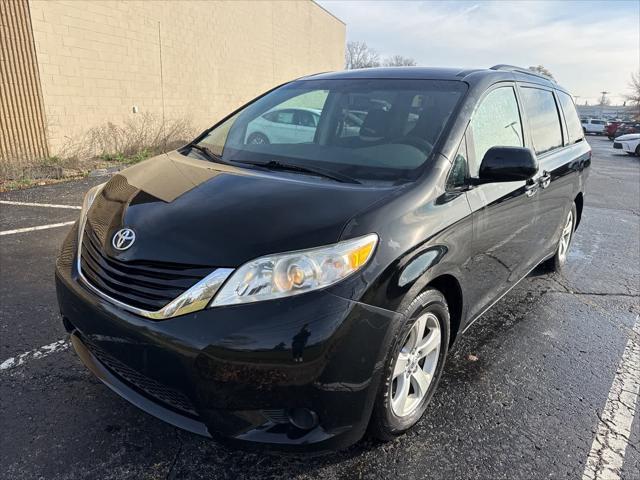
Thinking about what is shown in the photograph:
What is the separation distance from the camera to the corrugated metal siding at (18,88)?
857 cm

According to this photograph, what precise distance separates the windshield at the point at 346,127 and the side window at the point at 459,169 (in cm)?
15

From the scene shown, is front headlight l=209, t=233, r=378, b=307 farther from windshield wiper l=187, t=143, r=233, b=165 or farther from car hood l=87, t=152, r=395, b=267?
windshield wiper l=187, t=143, r=233, b=165

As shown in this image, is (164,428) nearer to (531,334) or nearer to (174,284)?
(174,284)

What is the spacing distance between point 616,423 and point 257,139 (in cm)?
267

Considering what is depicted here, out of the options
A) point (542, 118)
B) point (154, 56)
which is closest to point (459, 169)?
point (542, 118)

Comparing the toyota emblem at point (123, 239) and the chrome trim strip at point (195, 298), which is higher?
the toyota emblem at point (123, 239)

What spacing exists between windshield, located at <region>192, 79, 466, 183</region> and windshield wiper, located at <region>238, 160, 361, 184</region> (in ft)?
0.08

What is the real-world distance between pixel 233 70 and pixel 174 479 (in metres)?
16.5

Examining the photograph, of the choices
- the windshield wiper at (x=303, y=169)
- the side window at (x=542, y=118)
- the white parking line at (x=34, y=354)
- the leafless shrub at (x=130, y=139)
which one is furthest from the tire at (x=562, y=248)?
the leafless shrub at (x=130, y=139)

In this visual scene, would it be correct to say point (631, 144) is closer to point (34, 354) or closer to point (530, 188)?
point (530, 188)

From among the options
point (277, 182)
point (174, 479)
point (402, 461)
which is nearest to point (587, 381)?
point (402, 461)

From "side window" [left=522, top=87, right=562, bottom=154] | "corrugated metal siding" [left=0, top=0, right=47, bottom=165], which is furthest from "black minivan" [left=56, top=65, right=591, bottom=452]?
"corrugated metal siding" [left=0, top=0, right=47, bottom=165]

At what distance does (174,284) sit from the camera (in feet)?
6.18

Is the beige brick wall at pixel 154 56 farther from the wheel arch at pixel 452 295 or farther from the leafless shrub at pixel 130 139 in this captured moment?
the wheel arch at pixel 452 295
